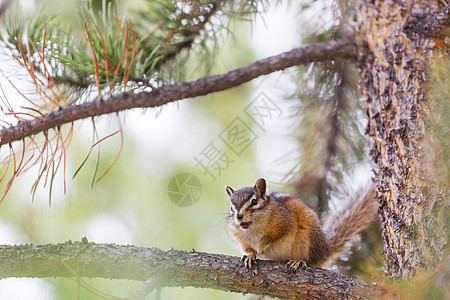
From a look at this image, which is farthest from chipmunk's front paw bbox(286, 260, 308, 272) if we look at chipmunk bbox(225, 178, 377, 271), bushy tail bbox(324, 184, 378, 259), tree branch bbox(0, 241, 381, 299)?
bushy tail bbox(324, 184, 378, 259)

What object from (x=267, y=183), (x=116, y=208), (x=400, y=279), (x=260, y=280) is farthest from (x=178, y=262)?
(x=116, y=208)

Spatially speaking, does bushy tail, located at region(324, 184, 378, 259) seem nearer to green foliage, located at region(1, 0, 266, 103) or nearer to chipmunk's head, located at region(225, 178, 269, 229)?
chipmunk's head, located at region(225, 178, 269, 229)

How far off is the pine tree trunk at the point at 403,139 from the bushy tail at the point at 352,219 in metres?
0.42

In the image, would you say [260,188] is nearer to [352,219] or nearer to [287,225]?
[287,225]

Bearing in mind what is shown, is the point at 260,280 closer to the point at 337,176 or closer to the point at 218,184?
the point at 337,176

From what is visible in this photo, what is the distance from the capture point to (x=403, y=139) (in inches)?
42.9

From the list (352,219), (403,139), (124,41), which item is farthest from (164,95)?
(352,219)

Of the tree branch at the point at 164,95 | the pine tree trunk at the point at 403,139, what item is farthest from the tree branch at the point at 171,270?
the tree branch at the point at 164,95

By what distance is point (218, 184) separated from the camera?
201 cm

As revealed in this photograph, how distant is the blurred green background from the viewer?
1638 millimetres

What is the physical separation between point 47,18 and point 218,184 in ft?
3.24

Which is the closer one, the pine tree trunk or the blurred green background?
the pine tree trunk

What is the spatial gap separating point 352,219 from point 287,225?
22 cm

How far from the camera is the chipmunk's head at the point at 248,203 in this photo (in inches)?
59.0
